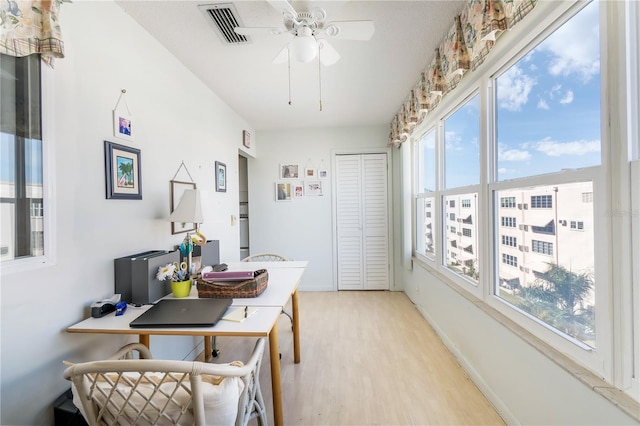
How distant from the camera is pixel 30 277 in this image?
3.48 feet

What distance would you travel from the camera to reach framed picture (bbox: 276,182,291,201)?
4029 mm

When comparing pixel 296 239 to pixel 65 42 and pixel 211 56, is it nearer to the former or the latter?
pixel 211 56

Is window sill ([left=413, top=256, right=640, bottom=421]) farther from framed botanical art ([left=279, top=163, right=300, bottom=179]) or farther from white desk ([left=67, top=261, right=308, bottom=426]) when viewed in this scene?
framed botanical art ([left=279, top=163, right=300, bottom=179])

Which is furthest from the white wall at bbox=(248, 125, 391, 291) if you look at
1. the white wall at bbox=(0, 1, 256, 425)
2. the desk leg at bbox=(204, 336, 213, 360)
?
the desk leg at bbox=(204, 336, 213, 360)

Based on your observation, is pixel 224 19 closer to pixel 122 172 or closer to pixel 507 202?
pixel 122 172

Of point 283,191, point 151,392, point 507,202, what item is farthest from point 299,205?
point 151,392

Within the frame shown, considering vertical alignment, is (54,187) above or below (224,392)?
above

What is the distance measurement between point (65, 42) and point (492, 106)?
2.38 meters

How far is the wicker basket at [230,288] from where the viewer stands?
1.49 m

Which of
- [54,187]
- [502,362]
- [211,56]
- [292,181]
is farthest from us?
[292,181]

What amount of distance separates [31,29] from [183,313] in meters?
1.32

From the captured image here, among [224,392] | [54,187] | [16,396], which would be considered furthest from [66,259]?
[224,392]

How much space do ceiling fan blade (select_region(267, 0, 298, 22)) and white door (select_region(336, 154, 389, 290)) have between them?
8.79 ft

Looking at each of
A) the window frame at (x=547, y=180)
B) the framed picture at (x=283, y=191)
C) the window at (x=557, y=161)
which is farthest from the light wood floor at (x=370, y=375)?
the framed picture at (x=283, y=191)
